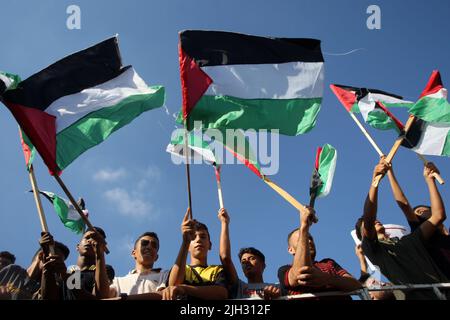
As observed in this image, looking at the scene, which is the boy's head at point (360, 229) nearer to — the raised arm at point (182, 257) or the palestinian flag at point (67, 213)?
the raised arm at point (182, 257)

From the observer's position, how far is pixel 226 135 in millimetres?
6480

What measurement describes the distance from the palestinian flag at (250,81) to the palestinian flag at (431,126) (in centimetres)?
148

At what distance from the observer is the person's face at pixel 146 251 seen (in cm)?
566

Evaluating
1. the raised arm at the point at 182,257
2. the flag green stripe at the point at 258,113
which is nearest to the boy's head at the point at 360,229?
the flag green stripe at the point at 258,113

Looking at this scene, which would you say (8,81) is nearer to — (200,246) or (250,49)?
(200,246)

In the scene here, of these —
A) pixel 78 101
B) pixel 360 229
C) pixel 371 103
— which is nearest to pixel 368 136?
pixel 371 103

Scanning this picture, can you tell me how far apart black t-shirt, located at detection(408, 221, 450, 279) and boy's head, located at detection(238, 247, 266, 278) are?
77.9 inches

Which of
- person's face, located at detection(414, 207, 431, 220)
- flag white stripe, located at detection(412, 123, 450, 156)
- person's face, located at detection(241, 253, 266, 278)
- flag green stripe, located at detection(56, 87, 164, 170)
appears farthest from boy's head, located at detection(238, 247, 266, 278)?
flag white stripe, located at detection(412, 123, 450, 156)
